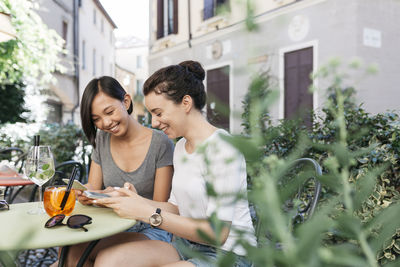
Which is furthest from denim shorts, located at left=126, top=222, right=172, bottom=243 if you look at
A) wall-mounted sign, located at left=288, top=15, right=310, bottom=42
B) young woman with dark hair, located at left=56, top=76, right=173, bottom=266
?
wall-mounted sign, located at left=288, top=15, right=310, bottom=42

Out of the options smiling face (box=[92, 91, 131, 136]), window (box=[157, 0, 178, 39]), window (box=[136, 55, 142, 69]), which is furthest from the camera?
window (box=[136, 55, 142, 69])

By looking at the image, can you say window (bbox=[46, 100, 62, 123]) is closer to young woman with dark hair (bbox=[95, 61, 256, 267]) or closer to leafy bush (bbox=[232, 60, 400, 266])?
young woman with dark hair (bbox=[95, 61, 256, 267])

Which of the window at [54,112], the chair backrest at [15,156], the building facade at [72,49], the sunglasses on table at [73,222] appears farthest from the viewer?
the window at [54,112]

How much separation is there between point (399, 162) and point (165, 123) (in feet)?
3.84

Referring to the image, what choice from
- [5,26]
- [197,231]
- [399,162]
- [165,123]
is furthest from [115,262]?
[5,26]

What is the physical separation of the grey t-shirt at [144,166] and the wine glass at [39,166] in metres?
0.33

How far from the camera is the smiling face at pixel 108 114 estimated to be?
1.87m

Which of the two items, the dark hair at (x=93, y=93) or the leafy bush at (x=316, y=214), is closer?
the leafy bush at (x=316, y=214)

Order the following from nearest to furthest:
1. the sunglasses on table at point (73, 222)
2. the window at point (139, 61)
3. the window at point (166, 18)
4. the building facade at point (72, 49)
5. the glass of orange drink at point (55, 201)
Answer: the sunglasses on table at point (73, 222) → the glass of orange drink at point (55, 201) → the window at point (166, 18) → the building facade at point (72, 49) → the window at point (139, 61)

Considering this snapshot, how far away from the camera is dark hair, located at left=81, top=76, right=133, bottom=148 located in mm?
1896

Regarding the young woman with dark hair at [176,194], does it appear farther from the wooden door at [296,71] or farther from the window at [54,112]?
the window at [54,112]

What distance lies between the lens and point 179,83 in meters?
1.56

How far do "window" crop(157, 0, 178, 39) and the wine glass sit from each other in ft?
31.6

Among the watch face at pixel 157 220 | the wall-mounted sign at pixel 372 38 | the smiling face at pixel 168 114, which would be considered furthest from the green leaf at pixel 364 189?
the wall-mounted sign at pixel 372 38
